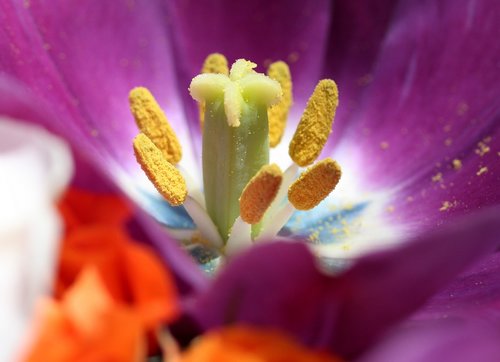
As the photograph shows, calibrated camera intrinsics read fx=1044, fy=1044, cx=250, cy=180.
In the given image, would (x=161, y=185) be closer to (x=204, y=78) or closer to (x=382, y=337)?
(x=204, y=78)

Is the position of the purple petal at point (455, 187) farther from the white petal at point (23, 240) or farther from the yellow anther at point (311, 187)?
the white petal at point (23, 240)

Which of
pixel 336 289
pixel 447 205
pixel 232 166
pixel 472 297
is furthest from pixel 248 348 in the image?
pixel 447 205

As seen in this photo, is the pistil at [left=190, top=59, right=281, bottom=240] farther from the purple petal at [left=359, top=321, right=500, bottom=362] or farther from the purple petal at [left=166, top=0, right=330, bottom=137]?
the purple petal at [left=359, top=321, right=500, bottom=362]

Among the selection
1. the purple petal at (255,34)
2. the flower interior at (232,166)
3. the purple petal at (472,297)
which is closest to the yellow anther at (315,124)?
the flower interior at (232,166)

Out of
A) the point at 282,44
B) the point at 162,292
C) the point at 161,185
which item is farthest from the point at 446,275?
the point at 282,44

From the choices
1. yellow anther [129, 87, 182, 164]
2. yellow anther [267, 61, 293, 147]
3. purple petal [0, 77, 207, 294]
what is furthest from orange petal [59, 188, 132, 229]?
yellow anther [267, 61, 293, 147]

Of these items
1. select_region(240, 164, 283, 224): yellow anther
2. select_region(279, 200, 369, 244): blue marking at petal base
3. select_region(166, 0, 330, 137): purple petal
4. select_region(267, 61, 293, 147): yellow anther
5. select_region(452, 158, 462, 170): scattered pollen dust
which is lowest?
select_region(240, 164, 283, 224): yellow anther

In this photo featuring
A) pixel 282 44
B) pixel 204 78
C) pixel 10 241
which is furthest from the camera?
pixel 282 44
